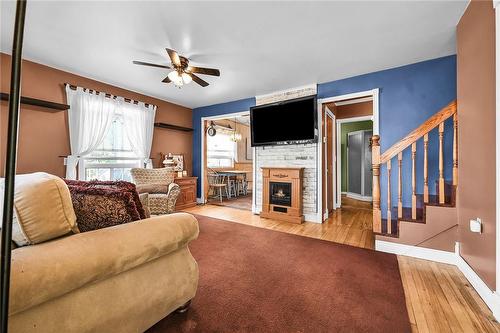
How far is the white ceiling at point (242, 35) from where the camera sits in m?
2.03

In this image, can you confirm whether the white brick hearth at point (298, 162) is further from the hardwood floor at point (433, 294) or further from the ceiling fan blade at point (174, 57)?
the ceiling fan blade at point (174, 57)

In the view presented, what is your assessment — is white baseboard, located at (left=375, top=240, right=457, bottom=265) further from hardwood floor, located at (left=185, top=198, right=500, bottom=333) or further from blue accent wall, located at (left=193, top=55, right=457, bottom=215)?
blue accent wall, located at (left=193, top=55, right=457, bottom=215)

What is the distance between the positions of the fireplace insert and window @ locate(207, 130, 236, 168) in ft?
9.80

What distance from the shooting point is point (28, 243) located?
3.07ft

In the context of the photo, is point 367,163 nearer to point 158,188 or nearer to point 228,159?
point 228,159

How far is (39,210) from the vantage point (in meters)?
0.91

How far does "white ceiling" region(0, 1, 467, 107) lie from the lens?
6.67 ft

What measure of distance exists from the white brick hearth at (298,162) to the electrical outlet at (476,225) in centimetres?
218

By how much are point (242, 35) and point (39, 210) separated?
2376mm

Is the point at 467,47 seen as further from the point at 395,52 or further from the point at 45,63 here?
the point at 45,63

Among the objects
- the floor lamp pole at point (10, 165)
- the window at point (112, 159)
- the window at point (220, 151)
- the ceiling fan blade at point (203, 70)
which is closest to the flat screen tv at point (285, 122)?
the ceiling fan blade at point (203, 70)

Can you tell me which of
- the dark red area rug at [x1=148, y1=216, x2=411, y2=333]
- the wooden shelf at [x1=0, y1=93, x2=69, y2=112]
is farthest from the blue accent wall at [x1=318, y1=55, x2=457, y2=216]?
the wooden shelf at [x1=0, y1=93, x2=69, y2=112]

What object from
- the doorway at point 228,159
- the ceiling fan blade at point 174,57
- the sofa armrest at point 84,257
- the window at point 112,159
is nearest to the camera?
the sofa armrest at point 84,257

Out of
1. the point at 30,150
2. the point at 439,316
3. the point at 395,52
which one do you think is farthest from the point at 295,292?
the point at 30,150
